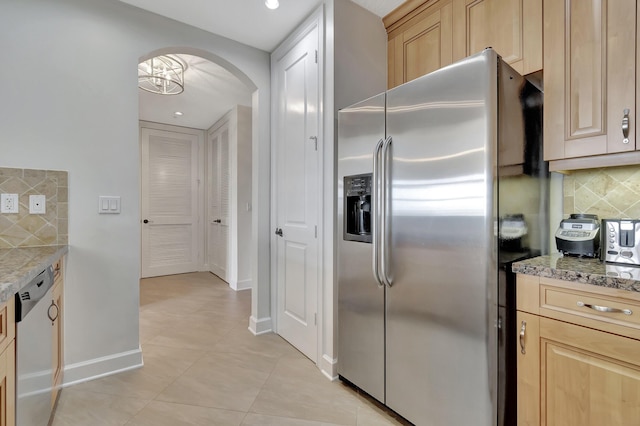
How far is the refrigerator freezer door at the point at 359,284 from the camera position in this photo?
1.70m

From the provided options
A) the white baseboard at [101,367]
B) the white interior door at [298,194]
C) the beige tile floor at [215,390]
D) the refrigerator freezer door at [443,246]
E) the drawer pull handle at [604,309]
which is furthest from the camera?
the white interior door at [298,194]

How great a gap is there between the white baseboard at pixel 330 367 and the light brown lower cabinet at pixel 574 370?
106cm

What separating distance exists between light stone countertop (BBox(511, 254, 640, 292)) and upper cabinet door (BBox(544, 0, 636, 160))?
502mm

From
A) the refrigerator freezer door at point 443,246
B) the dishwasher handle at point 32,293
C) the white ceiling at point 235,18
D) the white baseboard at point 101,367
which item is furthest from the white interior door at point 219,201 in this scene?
the refrigerator freezer door at point 443,246

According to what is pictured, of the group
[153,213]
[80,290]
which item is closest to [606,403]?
[80,290]

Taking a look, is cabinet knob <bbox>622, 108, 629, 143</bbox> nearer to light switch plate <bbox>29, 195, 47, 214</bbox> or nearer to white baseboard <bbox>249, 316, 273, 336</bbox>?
white baseboard <bbox>249, 316, 273, 336</bbox>

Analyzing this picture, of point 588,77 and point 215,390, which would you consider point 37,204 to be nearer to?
point 215,390

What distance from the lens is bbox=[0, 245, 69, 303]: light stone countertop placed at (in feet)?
3.14

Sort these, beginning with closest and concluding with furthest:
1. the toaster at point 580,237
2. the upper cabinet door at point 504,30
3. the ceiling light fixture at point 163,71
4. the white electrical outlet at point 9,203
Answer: the toaster at point 580,237
the upper cabinet door at point 504,30
the white electrical outlet at point 9,203
the ceiling light fixture at point 163,71

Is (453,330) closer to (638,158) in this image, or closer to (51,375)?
(638,158)

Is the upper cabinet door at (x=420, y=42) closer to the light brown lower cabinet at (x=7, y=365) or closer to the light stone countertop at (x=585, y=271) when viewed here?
the light stone countertop at (x=585, y=271)

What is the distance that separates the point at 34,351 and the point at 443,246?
175 cm

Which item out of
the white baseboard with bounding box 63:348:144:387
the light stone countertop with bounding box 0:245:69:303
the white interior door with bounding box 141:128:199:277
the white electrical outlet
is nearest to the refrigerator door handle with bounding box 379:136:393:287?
the light stone countertop with bounding box 0:245:69:303

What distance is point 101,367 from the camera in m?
2.04
